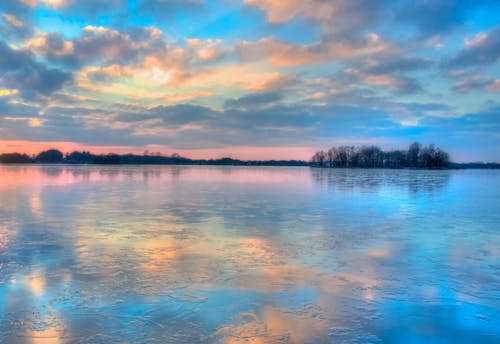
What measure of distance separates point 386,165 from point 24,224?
12045 cm

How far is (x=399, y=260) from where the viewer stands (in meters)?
6.05

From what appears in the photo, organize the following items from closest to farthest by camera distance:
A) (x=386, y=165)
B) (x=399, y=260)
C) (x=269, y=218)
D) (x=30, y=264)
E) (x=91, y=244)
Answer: (x=30, y=264) → (x=399, y=260) → (x=91, y=244) → (x=269, y=218) → (x=386, y=165)

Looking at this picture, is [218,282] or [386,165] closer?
[218,282]

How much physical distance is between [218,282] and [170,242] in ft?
8.30

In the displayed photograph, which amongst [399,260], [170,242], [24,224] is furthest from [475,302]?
[24,224]

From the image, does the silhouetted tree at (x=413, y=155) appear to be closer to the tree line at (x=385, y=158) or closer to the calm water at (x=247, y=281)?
the tree line at (x=385, y=158)

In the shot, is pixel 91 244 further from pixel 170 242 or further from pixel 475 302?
pixel 475 302

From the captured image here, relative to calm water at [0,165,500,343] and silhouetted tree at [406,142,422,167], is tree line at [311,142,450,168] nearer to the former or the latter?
silhouetted tree at [406,142,422,167]

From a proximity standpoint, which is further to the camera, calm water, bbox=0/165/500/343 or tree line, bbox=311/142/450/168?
tree line, bbox=311/142/450/168

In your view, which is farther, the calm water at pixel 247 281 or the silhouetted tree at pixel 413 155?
the silhouetted tree at pixel 413 155

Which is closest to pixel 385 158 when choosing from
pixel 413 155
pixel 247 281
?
pixel 413 155

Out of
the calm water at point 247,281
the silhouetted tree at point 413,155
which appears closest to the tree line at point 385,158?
the silhouetted tree at point 413,155

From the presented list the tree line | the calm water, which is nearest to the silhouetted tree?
the tree line

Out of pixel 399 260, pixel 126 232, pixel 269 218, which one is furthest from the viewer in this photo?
pixel 269 218
